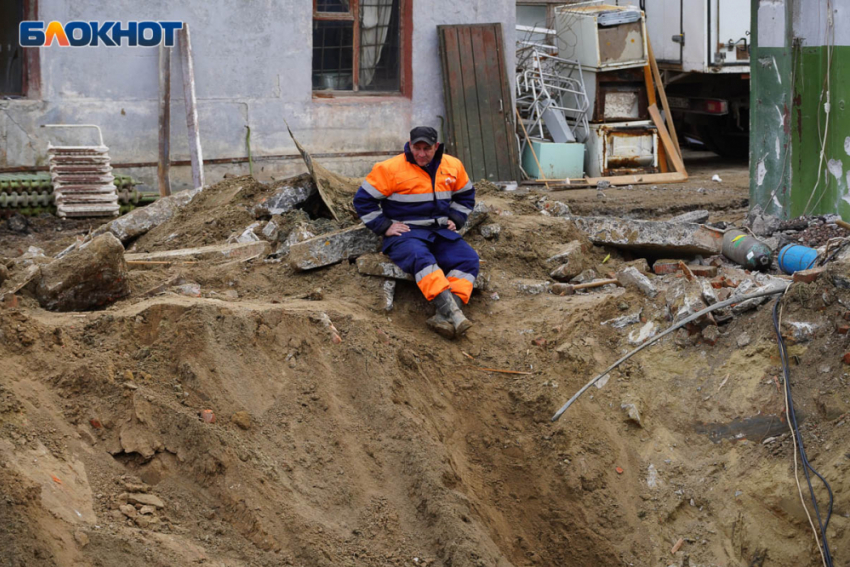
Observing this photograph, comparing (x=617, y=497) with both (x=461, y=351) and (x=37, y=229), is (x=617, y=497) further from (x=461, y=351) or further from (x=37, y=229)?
(x=37, y=229)

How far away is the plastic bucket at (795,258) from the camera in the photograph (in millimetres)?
7027

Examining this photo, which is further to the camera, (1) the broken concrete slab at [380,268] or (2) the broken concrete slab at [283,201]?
(2) the broken concrete slab at [283,201]

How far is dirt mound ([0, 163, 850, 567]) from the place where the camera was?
14.5 ft

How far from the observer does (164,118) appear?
10391 millimetres

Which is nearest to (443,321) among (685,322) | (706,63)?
(685,322)

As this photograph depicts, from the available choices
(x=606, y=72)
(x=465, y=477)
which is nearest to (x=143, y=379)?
(x=465, y=477)

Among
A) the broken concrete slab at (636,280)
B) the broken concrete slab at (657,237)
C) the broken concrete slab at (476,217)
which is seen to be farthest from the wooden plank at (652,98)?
the broken concrete slab at (636,280)

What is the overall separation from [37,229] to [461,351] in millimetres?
5345

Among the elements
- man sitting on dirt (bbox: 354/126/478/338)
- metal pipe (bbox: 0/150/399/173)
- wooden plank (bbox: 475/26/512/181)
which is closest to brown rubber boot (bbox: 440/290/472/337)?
man sitting on dirt (bbox: 354/126/478/338)

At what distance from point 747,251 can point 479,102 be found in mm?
5305

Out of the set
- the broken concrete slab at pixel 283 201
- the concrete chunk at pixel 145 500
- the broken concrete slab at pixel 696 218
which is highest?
the broken concrete slab at pixel 283 201

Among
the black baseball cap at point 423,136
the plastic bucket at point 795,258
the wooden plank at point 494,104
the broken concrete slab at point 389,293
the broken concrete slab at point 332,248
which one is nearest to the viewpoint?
the black baseball cap at point 423,136

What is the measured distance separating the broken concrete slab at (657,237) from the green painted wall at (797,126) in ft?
4.22

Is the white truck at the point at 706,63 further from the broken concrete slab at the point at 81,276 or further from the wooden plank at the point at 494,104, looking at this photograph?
the broken concrete slab at the point at 81,276
